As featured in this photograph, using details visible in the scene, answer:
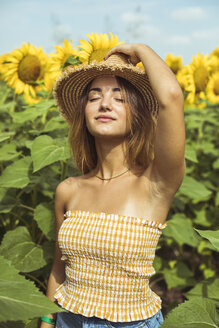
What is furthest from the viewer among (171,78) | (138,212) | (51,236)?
(51,236)

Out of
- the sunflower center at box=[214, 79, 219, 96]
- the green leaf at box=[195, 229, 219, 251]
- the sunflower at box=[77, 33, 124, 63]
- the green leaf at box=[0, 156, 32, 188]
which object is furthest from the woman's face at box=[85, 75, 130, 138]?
the sunflower center at box=[214, 79, 219, 96]

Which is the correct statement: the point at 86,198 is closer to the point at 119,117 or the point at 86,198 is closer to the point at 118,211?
the point at 118,211

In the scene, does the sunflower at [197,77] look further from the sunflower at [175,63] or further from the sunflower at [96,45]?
the sunflower at [96,45]

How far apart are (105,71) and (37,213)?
858 millimetres

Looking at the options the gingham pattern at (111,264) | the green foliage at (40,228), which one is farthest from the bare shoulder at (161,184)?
the green foliage at (40,228)

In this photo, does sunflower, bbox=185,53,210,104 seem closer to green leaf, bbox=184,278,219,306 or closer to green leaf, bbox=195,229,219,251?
green leaf, bbox=184,278,219,306

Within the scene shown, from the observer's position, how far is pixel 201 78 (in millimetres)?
2789

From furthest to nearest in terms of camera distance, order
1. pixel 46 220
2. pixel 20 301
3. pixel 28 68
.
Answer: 1. pixel 28 68
2. pixel 46 220
3. pixel 20 301

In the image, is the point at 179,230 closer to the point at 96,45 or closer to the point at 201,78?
the point at 201,78

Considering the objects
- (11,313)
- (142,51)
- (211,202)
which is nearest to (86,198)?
(142,51)

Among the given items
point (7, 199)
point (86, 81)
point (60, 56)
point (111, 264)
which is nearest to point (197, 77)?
point (60, 56)

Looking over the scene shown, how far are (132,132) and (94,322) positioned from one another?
732mm

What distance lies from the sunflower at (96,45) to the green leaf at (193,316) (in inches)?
47.0

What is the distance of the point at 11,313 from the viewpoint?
81 centimetres
